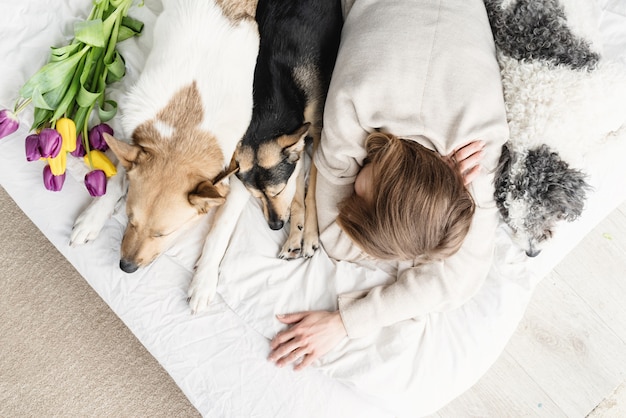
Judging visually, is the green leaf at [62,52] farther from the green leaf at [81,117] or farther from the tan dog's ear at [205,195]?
the tan dog's ear at [205,195]

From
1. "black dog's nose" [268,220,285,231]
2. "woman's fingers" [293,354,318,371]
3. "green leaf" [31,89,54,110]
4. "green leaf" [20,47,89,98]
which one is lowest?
"woman's fingers" [293,354,318,371]

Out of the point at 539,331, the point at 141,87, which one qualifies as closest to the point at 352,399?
the point at 539,331

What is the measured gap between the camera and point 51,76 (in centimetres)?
165

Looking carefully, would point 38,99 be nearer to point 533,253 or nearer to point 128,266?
point 128,266

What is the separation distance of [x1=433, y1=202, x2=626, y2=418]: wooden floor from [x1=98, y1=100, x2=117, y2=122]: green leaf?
1.91 meters

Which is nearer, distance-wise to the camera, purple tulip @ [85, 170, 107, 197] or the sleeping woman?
the sleeping woman

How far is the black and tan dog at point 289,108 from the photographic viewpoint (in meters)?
1.66

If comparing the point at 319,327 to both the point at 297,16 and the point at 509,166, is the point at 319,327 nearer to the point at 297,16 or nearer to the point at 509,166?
the point at 509,166

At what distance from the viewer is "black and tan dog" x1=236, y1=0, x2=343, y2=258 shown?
1660 mm

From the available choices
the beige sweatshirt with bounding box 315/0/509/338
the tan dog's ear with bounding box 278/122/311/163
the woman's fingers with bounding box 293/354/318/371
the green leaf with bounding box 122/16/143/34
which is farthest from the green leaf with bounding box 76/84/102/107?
the woman's fingers with bounding box 293/354/318/371

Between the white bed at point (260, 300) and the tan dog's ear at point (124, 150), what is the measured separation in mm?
355

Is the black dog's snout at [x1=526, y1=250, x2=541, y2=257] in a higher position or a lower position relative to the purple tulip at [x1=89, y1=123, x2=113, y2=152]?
lower

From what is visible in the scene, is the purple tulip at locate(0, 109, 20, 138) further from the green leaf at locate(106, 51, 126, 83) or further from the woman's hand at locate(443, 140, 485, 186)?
the woman's hand at locate(443, 140, 485, 186)

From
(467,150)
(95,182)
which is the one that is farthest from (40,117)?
(467,150)
